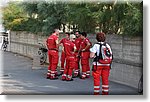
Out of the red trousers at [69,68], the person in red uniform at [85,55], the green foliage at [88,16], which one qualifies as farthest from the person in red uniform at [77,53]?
the red trousers at [69,68]

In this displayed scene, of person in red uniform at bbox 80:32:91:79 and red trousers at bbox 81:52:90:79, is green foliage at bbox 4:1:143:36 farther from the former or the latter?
red trousers at bbox 81:52:90:79

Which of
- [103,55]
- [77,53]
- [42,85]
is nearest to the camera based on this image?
[103,55]

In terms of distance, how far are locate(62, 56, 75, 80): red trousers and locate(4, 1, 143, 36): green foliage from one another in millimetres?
1360

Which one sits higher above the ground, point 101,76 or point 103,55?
point 103,55

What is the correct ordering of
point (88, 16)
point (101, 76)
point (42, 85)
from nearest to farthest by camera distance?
point (101, 76) → point (42, 85) → point (88, 16)

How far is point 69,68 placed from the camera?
9.84 meters

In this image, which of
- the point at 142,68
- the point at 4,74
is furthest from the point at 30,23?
the point at 142,68

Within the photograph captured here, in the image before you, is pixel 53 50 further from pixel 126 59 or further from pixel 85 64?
pixel 126 59

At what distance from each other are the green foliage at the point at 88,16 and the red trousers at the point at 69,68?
4.46ft

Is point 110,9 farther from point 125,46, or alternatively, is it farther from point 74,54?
point 74,54

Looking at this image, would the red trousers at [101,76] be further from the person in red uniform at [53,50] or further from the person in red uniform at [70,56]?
the person in red uniform at [53,50]

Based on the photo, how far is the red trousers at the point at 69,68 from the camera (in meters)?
9.73

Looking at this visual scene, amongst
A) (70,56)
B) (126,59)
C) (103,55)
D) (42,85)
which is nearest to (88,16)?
(70,56)

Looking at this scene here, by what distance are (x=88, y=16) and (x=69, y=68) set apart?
165 cm
